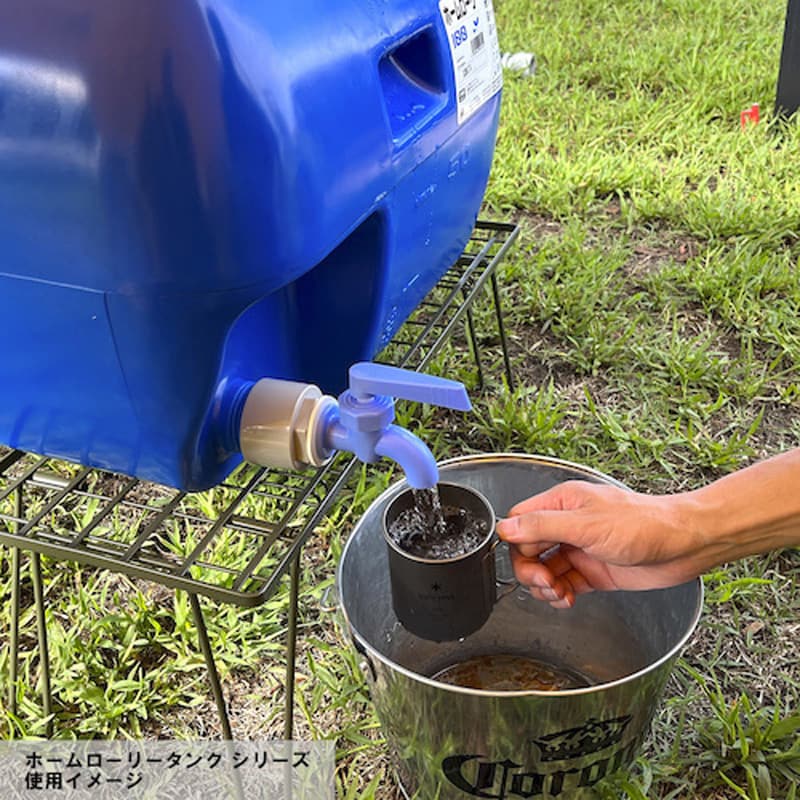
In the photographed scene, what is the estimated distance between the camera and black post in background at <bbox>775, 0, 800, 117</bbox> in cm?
274

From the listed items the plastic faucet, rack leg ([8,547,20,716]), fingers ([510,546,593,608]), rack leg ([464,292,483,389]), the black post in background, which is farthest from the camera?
the black post in background

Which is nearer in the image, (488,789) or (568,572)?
(488,789)

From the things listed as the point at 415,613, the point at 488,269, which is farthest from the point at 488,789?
the point at 488,269

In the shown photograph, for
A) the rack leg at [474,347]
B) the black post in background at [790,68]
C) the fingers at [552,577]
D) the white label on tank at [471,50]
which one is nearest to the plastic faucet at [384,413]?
the fingers at [552,577]

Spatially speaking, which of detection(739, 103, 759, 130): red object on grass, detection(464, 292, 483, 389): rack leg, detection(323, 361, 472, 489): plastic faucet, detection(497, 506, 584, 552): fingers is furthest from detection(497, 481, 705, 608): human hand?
detection(739, 103, 759, 130): red object on grass

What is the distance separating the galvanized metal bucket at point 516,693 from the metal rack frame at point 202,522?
0.11 meters

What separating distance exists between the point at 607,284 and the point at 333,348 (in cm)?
128

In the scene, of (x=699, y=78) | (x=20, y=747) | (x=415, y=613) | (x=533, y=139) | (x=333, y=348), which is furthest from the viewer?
(x=699, y=78)

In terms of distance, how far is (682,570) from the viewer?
97 centimetres

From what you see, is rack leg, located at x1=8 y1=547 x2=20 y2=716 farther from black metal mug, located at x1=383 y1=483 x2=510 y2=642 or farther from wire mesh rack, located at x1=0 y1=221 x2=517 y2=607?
black metal mug, located at x1=383 y1=483 x2=510 y2=642

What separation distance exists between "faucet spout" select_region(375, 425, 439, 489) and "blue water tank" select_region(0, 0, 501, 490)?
0.15 m

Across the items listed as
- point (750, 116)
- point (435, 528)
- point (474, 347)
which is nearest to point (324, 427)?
point (435, 528)

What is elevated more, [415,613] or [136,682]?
[415,613]

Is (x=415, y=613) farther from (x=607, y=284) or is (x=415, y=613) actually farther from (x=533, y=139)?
(x=533, y=139)
